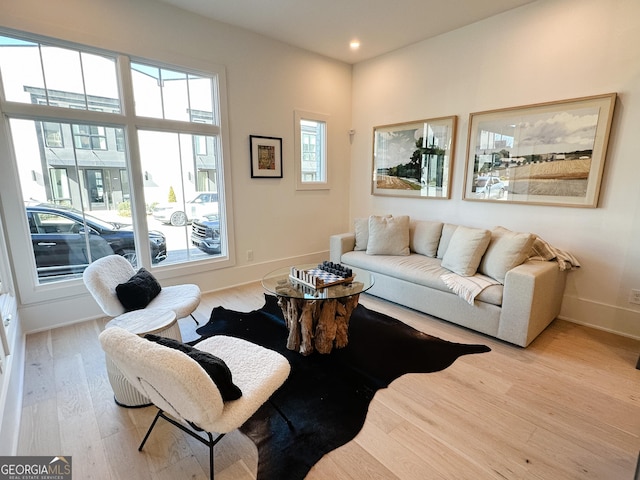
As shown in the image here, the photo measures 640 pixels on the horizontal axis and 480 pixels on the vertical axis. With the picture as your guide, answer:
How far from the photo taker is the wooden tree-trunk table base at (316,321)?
2.33m

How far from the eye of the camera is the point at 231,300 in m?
3.48

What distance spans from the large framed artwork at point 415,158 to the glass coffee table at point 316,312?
203 centimetres

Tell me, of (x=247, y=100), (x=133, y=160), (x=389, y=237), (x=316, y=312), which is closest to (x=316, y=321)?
(x=316, y=312)

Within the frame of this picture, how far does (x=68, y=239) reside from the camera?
2895 millimetres

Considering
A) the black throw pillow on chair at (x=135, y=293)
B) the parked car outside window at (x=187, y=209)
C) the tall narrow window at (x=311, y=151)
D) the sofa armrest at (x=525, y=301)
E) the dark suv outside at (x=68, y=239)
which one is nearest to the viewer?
the black throw pillow on chair at (x=135, y=293)

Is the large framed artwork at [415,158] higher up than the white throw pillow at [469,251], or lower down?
higher up

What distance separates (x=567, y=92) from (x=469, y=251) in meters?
1.69

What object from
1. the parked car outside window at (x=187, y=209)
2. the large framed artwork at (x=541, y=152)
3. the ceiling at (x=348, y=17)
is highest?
the ceiling at (x=348, y=17)

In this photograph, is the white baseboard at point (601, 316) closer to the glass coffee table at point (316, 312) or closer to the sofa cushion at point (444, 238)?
the sofa cushion at point (444, 238)

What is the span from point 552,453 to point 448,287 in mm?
1405

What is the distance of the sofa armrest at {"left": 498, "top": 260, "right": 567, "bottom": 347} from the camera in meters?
2.41
